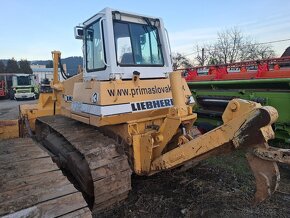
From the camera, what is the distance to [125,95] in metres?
3.98

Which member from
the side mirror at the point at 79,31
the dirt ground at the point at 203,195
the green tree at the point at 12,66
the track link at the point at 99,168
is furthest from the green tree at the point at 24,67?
the track link at the point at 99,168

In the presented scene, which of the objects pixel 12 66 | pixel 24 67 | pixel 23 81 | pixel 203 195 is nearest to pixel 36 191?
pixel 203 195

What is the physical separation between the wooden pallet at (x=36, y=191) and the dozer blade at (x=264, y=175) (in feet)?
5.32

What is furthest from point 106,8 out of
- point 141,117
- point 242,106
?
point 242,106

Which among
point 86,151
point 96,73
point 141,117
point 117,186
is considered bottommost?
point 117,186

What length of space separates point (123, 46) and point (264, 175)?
2439 mm

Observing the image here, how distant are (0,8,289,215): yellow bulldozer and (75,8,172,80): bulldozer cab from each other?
0.04ft

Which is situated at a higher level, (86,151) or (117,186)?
(86,151)

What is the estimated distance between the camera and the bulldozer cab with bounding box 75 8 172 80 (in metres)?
4.08

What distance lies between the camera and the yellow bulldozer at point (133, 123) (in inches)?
117

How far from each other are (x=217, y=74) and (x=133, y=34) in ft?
12.7

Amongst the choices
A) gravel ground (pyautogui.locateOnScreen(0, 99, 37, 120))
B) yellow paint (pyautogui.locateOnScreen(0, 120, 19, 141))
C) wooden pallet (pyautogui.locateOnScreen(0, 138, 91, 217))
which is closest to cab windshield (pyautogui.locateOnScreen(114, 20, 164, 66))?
wooden pallet (pyautogui.locateOnScreen(0, 138, 91, 217))

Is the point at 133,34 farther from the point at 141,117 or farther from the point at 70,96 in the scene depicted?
the point at 70,96

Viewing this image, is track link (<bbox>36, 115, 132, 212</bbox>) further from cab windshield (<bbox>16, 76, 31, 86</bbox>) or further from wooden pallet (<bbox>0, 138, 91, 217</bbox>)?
cab windshield (<bbox>16, 76, 31, 86</bbox>)
